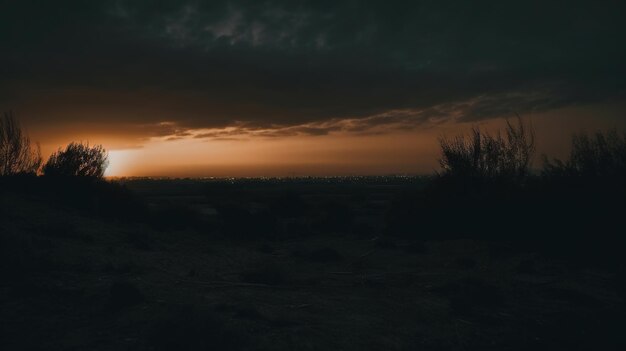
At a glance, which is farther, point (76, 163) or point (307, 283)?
point (76, 163)

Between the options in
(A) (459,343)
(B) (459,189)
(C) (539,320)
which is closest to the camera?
(A) (459,343)

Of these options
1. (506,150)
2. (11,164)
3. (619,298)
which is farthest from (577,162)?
Result: (11,164)

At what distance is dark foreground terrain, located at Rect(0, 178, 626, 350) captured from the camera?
734cm

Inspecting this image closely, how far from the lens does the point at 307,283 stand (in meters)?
13.0

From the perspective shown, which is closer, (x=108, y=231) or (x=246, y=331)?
(x=246, y=331)

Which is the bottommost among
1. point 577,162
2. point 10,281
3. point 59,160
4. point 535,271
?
point 535,271

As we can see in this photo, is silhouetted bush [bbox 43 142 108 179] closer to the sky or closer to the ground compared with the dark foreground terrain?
closer to the sky

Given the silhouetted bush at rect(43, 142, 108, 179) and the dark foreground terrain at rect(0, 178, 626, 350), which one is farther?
the silhouetted bush at rect(43, 142, 108, 179)

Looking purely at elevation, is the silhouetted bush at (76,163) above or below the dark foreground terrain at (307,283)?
above

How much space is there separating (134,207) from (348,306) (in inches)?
750

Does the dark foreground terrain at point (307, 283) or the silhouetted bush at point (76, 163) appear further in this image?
the silhouetted bush at point (76, 163)

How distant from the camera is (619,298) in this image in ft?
35.4

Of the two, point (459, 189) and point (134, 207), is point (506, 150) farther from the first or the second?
point (134, 207)

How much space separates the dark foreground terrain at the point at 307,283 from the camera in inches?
A: 289
